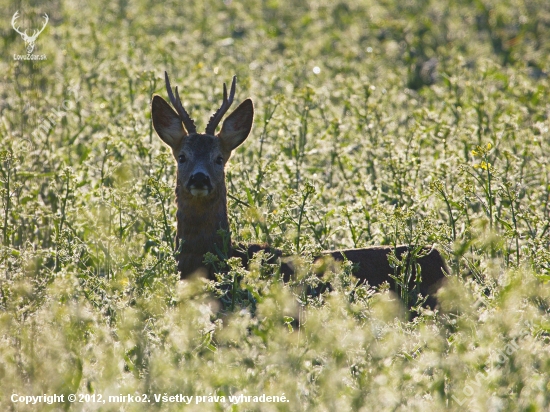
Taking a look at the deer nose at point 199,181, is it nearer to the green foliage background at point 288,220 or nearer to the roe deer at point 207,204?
the roe deer at point 207,204

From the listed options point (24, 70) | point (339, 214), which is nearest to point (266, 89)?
point (24, 70)

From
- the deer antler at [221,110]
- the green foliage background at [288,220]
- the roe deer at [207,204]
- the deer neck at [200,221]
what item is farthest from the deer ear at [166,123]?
the deer neck at [200,221]

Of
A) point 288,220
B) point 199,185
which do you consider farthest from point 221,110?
point 288,220

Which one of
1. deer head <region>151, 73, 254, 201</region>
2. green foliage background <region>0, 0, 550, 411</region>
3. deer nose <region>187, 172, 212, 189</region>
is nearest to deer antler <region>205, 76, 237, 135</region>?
deer head <region>151, 73, 254, 201</region>

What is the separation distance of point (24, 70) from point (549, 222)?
7.02m

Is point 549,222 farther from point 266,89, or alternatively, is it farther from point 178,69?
point 178,69

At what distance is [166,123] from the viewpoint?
25.5 ft

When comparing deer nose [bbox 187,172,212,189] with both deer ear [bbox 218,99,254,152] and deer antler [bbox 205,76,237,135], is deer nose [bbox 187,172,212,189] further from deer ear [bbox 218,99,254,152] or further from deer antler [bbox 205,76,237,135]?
deer ear [bbox 218,99,254,152]

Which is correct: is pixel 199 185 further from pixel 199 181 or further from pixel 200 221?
pixel 200 221

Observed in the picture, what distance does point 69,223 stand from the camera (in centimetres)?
675

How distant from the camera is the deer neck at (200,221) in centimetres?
682

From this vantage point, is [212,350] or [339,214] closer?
[212,350]

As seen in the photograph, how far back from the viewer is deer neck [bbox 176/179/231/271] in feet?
22.4

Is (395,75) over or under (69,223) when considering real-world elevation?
over
